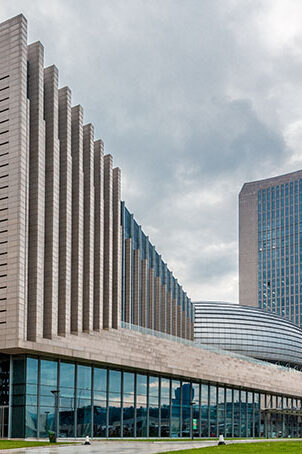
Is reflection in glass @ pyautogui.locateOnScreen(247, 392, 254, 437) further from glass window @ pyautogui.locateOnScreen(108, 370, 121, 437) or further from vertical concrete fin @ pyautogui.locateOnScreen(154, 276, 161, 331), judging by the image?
glass window @ pyautogui.locateOnScreen(108, 370, 121, 437)

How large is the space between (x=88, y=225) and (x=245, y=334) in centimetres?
9268

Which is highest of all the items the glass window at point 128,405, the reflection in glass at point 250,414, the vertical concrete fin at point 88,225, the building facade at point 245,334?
the vertical concrete fin at point 88,225

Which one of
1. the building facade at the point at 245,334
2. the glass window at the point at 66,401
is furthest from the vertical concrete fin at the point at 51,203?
the building facade at the point at 245,334

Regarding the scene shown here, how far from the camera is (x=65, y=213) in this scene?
54406 millimetres

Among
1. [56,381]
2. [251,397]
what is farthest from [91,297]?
[251,397]

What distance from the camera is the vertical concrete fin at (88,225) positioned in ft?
188

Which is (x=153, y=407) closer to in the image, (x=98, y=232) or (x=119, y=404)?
(x=119, y=404)

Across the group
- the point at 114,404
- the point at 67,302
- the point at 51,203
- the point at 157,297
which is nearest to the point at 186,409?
the point at 114,404

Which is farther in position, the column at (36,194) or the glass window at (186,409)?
the glass window at (186,409)

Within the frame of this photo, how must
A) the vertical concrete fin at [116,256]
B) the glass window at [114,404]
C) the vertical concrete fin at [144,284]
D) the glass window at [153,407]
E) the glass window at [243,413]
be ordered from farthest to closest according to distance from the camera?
the vertical concrete fin at [144,284] < the glass window at [243,413] < the vertical concrete fin at [116,256] < the glass window at [153,407] < the glass window at [114,404]

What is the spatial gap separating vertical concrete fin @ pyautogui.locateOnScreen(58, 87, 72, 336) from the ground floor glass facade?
13.8ft

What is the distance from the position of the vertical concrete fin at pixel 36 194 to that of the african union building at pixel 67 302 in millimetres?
78

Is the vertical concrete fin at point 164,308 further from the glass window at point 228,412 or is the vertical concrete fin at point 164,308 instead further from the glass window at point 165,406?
the glass window at point 165,406

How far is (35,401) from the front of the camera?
156 ft
